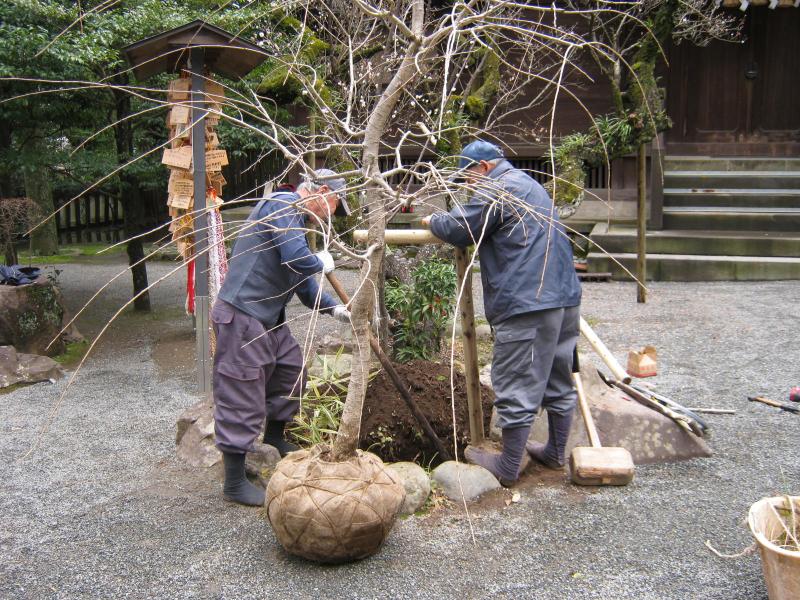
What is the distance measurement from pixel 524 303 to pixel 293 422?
1.87 m

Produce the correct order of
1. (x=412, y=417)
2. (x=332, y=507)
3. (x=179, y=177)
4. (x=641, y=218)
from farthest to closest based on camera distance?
1. (x=641, y=218)
2. (x=179, y=177)
3. (x=412, y=417)
4. (x=332, y=507)

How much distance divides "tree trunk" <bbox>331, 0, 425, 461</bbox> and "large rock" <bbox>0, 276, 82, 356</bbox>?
15.2ft

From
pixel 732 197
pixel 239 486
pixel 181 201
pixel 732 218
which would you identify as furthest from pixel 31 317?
pixel 732 197

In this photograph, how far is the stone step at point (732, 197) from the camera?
11969 mm

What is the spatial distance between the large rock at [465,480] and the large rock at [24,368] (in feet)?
13.6

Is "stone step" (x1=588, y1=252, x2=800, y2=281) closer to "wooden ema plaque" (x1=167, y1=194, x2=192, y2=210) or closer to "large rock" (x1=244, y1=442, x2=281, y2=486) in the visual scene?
"wooden ema plaque" (x1=167, y1=194, x2=192, y2=210)

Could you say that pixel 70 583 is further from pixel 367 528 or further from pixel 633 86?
pixel 633 86

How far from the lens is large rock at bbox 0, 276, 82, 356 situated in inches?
284

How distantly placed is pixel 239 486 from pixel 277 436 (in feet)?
1.99

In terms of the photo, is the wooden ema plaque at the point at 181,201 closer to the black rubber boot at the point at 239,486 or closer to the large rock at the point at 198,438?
the large rock at the point at 198,438

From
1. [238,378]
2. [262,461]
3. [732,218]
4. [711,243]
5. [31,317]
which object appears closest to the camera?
[238,378]

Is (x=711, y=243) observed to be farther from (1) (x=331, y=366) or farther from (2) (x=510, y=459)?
(2) (x=510, y=459)

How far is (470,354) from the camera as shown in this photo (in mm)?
4512

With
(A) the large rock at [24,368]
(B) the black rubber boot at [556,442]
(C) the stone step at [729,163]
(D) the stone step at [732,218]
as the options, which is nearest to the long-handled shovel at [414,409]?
(B) the black rubber boot at [556,442]
